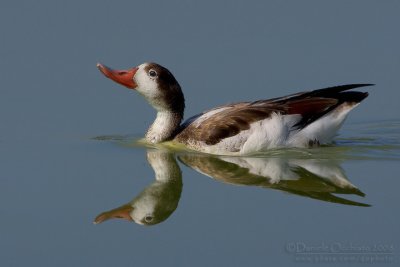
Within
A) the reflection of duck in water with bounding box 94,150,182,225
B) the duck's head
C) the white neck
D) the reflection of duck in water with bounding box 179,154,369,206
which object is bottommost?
the reflection of duck in water with bounding box 94,150,182,225

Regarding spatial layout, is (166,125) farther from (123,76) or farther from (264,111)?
(264,111)

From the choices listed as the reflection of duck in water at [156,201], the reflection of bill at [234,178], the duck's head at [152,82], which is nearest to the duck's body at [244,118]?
the duck's head at [152,82]

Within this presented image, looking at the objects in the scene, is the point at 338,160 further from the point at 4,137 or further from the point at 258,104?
the point at 4,137

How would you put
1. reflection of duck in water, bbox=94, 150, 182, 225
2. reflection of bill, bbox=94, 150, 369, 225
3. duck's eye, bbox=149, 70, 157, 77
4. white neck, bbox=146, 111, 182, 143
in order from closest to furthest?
A: reflection of duck in water, bbox=94, 150, 182, 225 < reflection of bill, bbox=94, 150, 369, 225 < duck's eye, bbox=149, 70, 157, 77 < white neck, bbox=146, 111, 182, 143

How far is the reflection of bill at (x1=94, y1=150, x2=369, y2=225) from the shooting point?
1203 cm

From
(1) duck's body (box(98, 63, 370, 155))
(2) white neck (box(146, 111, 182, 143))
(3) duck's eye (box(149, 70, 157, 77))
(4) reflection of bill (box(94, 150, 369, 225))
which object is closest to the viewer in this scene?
(4) reflection of bill (box(94, 150, 369, 225))

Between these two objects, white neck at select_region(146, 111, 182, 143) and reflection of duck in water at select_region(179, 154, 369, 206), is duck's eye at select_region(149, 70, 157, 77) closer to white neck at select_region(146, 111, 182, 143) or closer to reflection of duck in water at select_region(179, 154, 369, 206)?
white neck at select_region(146, 111, 182, 143)

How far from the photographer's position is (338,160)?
14500mm

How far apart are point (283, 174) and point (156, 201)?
202 centimetres

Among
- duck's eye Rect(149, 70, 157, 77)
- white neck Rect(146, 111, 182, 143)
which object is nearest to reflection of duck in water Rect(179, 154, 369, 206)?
white neck Rect(146, 111, 182, 143)

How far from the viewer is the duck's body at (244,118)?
14.8 metres

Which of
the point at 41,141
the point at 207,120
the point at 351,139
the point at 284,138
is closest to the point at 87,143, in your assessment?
the point at 41,141

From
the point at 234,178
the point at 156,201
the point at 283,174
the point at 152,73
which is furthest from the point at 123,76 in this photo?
the point at 156,201

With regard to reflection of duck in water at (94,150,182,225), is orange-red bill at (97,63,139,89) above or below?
above
